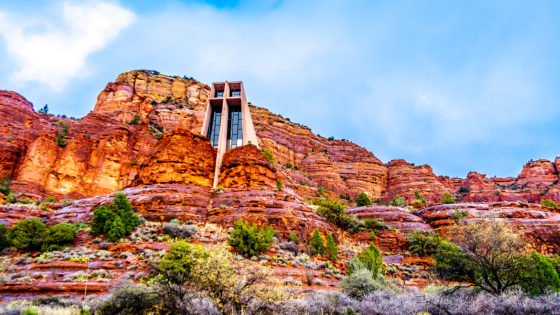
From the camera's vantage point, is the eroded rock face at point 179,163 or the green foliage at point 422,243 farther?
the eroded rock face at point 179,163

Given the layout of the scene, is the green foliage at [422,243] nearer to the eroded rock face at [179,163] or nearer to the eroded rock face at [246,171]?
the eroded rock face at [246,171]

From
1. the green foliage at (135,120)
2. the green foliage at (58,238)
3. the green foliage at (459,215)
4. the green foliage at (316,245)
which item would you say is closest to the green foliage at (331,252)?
the green foliage at (316,245)

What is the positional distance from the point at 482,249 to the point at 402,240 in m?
14.2

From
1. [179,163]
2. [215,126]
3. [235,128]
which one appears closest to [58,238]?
[179,163]

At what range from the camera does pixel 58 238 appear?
606 inches

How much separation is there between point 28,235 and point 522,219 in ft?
130

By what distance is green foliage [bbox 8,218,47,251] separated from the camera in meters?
14.8

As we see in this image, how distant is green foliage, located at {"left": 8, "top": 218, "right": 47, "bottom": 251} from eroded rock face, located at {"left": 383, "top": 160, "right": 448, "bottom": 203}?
2559 inches

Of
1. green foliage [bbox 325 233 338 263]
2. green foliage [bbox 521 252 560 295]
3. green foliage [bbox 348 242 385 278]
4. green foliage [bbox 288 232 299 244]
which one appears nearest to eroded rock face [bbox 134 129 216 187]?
green foliage [bbox 288 232 299 244]

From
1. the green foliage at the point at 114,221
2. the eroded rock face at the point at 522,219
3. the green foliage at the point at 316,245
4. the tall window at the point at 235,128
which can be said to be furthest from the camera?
the tall window at the point at 235,128

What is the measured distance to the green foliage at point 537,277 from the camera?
1080cm

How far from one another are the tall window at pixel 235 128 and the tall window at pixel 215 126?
141cm

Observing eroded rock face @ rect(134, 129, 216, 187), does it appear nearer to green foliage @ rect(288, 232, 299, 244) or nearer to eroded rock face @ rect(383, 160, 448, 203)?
green foliage @ rect(288, 232, 299, 244)

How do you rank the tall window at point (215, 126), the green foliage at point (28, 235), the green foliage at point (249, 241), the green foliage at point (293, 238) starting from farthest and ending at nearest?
1. the tall window at point (215, 126)
2. the green foliage at point (293, 238)
3. the green foliage at point (249, 241)
4. the green foliage at point (28, 235)
